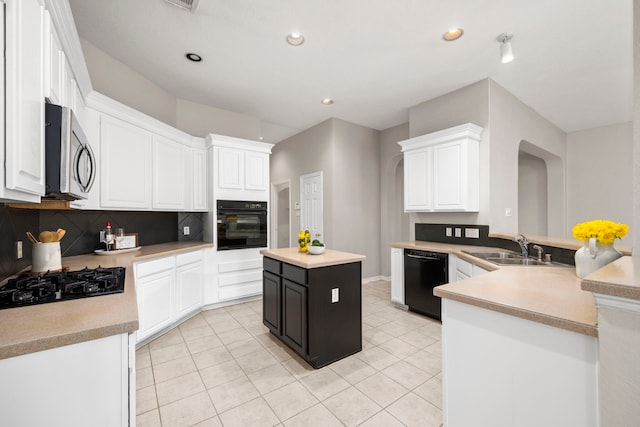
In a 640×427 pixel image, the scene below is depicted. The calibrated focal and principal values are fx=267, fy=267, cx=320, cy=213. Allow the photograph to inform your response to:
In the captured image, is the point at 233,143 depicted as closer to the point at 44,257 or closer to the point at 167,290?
the point at 167,290

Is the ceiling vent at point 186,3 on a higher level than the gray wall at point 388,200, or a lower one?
higher

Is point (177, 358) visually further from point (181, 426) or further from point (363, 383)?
point (363, 383)

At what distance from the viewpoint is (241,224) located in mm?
3850

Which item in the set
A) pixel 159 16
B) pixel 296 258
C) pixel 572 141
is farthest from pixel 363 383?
pixel 572 141

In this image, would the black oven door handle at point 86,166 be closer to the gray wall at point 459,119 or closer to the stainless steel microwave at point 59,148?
the stainless steel microwave at point 59,148

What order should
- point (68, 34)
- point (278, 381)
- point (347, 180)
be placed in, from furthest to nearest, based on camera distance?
point (347, 180) → point (278, 381) → point (68, 34)

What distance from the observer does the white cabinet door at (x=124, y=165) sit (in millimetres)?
2562

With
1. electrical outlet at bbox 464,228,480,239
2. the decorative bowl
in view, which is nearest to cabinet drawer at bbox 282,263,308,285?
the decorative bowl

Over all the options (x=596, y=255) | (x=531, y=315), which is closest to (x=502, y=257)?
(x=596, y=255)

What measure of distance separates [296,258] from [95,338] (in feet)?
5.07

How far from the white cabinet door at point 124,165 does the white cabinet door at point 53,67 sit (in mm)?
1131

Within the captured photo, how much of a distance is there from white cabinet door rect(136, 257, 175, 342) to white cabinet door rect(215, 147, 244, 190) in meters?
1.27

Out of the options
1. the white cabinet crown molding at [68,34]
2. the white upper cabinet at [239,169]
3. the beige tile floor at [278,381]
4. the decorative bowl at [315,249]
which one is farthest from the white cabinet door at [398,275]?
the white cabinet crown molding at [68,34]

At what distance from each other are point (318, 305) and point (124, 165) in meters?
2.42
